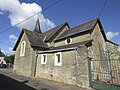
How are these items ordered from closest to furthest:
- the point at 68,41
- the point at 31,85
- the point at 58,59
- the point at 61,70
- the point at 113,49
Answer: the point at 31,85 → the point at 61,70 → the point at 58,59 → the point at 68,41 → the point at 113,49

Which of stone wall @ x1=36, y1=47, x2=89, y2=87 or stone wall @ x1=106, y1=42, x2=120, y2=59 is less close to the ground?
stone wall @ x1=106, y1=42, x2=120, y2=59

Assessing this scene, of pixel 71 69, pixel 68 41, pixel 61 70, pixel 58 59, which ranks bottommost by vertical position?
pixel 61 70

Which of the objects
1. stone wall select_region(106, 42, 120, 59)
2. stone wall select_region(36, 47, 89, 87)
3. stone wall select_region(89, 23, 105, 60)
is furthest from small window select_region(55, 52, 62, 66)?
stone wall select_region(106, 42, 120, 59)

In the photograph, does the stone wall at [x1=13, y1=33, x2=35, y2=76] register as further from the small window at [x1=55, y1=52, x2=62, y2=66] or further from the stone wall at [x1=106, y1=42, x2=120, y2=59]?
the stone wall at [x1=106, y1=42, x2=120, y2=59]

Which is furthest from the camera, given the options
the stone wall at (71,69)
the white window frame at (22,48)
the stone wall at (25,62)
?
the white window frame at (22,48)

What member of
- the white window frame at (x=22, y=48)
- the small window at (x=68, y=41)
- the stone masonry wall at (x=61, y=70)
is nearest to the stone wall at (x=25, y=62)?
the white window frame at (x=22, y=48)

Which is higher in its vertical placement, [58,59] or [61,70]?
[58,59]

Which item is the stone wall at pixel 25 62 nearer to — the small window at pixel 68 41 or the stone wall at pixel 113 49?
the small window at pixel 68 41

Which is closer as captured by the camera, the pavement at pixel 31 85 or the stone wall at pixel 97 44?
the pavement at pixel 31 85

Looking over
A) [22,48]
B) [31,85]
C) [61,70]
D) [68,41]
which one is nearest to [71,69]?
[61,70]

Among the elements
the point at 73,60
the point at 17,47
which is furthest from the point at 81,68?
the point at 17,47

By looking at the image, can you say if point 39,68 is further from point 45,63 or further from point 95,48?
point 95,48

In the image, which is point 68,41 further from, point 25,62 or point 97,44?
point 25,62

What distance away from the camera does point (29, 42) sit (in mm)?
16656
